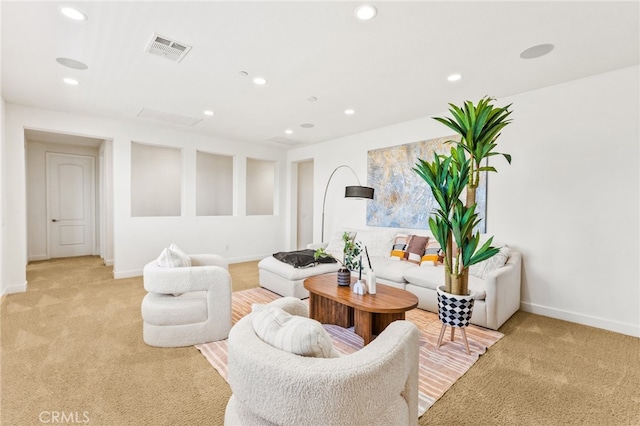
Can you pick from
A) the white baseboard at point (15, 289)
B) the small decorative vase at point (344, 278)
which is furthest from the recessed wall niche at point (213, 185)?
the small decorative vase at point (344, 278)

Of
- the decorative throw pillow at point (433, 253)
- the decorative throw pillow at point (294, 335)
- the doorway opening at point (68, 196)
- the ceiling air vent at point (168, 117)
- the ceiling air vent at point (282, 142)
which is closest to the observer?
the decorative throw pillow at point (294, 335)

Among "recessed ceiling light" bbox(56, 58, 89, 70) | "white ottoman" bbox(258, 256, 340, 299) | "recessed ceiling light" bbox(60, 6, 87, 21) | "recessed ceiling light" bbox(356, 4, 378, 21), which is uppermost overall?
"recessed ceiling light" bbox(56, 58, 89, 70)

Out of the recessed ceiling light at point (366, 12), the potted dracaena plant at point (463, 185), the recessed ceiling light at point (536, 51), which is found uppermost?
the recessed ceiling light at point (536, 51)

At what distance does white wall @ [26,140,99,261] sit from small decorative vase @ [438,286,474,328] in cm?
809

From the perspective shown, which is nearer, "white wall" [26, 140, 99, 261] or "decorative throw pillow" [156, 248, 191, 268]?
"decorative throw pillow" [156, 248, 191, 268]

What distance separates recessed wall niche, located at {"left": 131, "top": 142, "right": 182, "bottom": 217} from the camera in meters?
6.25

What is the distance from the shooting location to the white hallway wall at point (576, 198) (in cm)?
293

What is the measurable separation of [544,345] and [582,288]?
1015 mm

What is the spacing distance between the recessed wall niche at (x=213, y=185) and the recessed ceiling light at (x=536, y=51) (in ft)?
20.0

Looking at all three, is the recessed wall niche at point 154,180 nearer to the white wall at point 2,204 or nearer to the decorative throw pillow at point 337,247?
the white wall at point 2,204

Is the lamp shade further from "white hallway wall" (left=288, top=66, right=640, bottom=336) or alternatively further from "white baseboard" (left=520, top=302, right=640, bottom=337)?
"white baseboard" (left=520, top=302, right=640, bottom=337)

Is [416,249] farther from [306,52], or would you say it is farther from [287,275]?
[306,52]

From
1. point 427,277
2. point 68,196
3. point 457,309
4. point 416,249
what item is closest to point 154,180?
point 68,196

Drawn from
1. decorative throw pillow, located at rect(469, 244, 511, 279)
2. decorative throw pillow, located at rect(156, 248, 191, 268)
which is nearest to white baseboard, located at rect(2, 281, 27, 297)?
decorative throw pillow, located at rect(156, 248, 191, 268)
